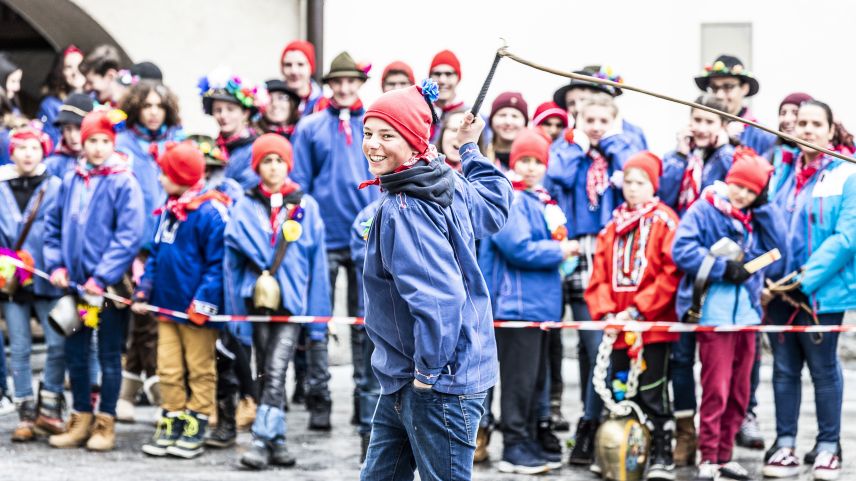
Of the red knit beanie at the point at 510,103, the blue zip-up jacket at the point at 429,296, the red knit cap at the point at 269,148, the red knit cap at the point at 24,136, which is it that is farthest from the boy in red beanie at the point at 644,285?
the red knit cap at the point at 24,136

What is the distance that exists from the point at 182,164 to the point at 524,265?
2.06 metres

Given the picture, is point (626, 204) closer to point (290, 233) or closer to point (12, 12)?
point (290, 233)

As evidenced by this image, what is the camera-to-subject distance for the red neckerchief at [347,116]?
29.5 feet

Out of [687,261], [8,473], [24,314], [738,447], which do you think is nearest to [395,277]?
[687,261]

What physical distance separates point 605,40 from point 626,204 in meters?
4.39

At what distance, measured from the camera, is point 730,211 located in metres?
7.34

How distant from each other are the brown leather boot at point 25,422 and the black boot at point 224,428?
1.11m

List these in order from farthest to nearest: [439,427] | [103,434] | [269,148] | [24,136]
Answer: [24,136], [103,434], [269,148], [439,427]

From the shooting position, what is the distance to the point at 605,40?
1173 cm

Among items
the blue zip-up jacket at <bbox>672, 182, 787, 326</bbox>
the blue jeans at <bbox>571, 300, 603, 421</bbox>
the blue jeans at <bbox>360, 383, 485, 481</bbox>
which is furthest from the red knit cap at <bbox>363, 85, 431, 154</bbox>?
the blue jeans at <bbox>571, 300, 603, 421</bbox>

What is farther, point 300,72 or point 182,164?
point 300,72

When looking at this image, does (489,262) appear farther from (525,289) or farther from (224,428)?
(224,428)

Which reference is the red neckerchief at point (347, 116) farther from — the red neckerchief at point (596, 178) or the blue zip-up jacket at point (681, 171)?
the blue zip-up jacket at point (681, 171)

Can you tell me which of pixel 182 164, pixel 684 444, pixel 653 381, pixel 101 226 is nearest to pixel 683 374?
pixel 653 381
